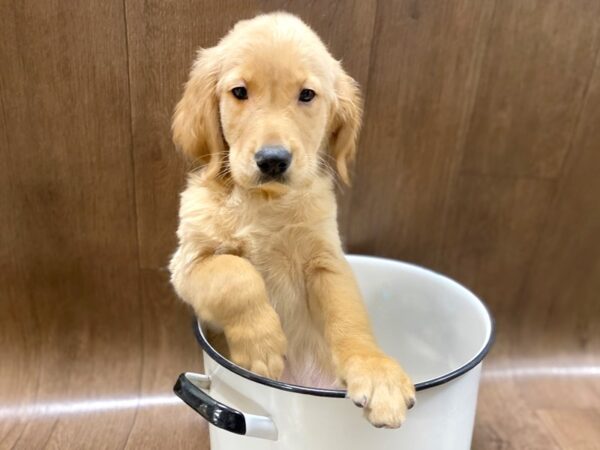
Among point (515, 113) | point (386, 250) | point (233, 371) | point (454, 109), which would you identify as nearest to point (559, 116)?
point (515, 113)

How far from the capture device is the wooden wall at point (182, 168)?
1.02 metres

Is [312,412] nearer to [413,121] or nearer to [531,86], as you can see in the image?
[413,121]

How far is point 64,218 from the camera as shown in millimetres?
1104

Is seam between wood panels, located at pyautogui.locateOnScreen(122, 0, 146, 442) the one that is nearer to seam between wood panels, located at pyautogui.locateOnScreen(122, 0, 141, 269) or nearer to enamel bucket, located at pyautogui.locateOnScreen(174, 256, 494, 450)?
seam between wood panels, located at pyautogui.locateOnScreen(122, 0, 141, 269)

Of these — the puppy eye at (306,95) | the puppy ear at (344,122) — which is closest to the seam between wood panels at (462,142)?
the puppy ear at (344,122)

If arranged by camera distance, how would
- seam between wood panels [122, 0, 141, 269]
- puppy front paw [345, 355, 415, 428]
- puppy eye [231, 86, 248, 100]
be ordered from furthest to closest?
seam between wood panels [122, 0, 141, 269] → puppy eye [231, 86, 248, 100] → puppy front paw [345, 355, 415, 428]

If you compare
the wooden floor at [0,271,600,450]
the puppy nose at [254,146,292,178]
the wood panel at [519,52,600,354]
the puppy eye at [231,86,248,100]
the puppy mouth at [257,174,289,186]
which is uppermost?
the puppy eye at [231,86,248,100]

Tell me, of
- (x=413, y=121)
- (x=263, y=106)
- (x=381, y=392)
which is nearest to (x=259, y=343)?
(x=381, y=392)

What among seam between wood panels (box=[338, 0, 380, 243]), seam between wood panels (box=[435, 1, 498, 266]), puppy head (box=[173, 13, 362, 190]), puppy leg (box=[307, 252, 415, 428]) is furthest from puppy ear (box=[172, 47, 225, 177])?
seam between wood panels (box=[435, 1, 498, 266])

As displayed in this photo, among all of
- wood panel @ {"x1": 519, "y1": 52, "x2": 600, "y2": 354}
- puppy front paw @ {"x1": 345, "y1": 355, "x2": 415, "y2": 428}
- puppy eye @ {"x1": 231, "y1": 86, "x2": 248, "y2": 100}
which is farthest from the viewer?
wood panel @ {"x1": 519, "y1": 52, "x2": 600, "y2": 354}

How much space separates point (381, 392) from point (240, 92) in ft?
1.43

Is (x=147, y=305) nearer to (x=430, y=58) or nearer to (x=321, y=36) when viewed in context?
(x=321, y=36)

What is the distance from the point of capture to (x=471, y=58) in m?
1.09

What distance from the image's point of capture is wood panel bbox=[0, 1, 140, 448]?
100 centimetres
